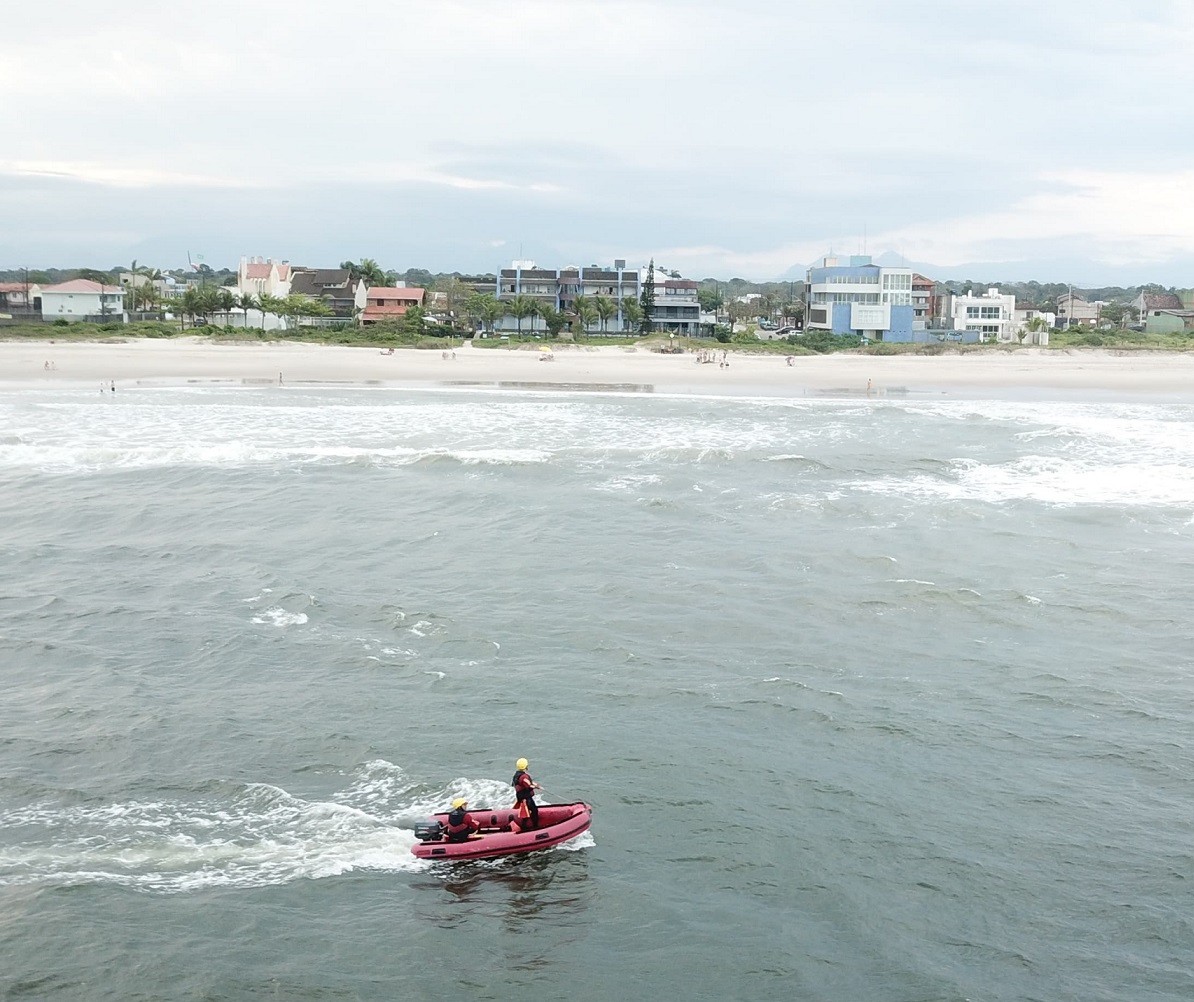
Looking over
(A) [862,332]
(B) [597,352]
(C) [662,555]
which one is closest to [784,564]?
(C) [662,555]

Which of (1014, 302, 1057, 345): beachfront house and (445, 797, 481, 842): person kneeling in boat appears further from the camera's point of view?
(1014, 302, 1057, 345): beachfront house

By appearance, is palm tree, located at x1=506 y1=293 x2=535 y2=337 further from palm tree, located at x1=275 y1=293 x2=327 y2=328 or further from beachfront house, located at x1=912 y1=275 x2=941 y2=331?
beachfront house, located at x1=912 y1=275 x2=941 y2=331

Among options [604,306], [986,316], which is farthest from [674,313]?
[986,316]

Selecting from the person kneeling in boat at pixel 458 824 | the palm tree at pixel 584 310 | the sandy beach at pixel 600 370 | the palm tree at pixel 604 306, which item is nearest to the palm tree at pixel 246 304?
the sandy beach at pixel 600 370

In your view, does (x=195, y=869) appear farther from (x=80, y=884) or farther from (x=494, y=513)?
(x=494, y=513)

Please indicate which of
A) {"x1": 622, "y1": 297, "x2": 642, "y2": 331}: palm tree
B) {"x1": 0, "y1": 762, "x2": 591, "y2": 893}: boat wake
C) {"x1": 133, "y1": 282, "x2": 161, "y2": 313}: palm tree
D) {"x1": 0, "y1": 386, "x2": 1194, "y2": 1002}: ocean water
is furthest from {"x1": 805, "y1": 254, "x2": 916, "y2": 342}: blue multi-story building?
{"x1": 0, "y1": 762, "x2": 591, "y2": 893}: boat wake

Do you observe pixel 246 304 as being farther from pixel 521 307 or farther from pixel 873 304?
pixel 873 304
